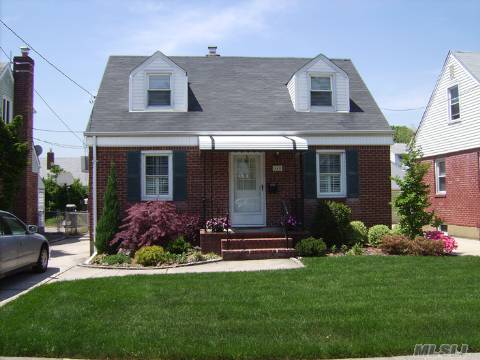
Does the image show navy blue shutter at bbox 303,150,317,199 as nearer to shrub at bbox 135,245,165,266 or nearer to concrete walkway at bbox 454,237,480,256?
concrete walkway at bbox 454,237,480,256

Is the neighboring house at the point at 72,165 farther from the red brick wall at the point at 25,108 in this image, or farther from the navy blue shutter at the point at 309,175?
the navy blue shutter at the point at 309,175

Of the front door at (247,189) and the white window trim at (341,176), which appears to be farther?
the white window trim at (341,176)

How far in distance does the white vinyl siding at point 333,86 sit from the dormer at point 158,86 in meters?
3.64

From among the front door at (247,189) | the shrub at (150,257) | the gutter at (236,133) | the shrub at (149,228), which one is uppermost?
the gutter at (236,133)

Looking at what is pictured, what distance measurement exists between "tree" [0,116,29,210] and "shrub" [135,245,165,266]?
14.6ft

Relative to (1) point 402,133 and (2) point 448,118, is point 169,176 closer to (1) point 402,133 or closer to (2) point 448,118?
(2) point 448,118

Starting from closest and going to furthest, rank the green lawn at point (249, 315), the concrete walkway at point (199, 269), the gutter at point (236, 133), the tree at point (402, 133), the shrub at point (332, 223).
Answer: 1. the green lawn at point (249, 315)
2. the concrete walkway at point (199, 269)
3. the shrub at point (332, 223)
4. the gutter at point (236, 133)
5. the tree at point (402, 133)

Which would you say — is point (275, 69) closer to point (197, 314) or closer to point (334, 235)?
point (334, 235)

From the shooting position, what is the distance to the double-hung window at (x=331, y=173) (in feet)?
49.8

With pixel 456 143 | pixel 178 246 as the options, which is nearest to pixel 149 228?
pixel 178 246

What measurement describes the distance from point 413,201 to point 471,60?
9579 millimetres

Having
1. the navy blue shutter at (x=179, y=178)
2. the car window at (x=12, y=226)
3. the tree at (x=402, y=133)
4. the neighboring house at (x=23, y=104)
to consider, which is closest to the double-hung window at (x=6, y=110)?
the neighboring house at (x=23, y=104)

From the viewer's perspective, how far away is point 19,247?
32.7 ft

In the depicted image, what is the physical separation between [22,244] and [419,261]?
869cm
